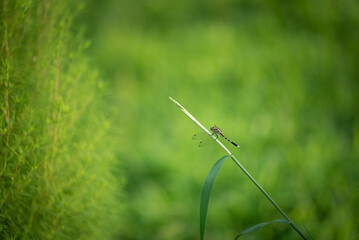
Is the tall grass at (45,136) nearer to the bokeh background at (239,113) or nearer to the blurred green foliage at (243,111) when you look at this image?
the bokeh background at (239,113)

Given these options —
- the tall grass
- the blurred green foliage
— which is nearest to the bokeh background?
the blurred green foliage

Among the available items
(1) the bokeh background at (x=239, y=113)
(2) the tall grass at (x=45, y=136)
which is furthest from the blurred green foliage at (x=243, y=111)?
(2) the tall grass at (x=45, y=136)

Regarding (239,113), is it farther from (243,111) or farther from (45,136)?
(45,136)

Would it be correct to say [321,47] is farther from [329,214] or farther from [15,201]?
[15,201]

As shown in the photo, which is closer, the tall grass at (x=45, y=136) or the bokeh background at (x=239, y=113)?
the tall grass at (x=45, y=136)

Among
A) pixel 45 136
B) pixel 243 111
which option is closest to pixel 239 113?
pixel 243 111

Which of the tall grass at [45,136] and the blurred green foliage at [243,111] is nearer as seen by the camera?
the tall grass at [45,136]

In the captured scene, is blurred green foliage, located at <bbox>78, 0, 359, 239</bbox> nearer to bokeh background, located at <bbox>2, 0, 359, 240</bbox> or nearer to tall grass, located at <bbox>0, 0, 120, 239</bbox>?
bokeh background, located at <bbox>2, 0, 359, 240</bbox>
